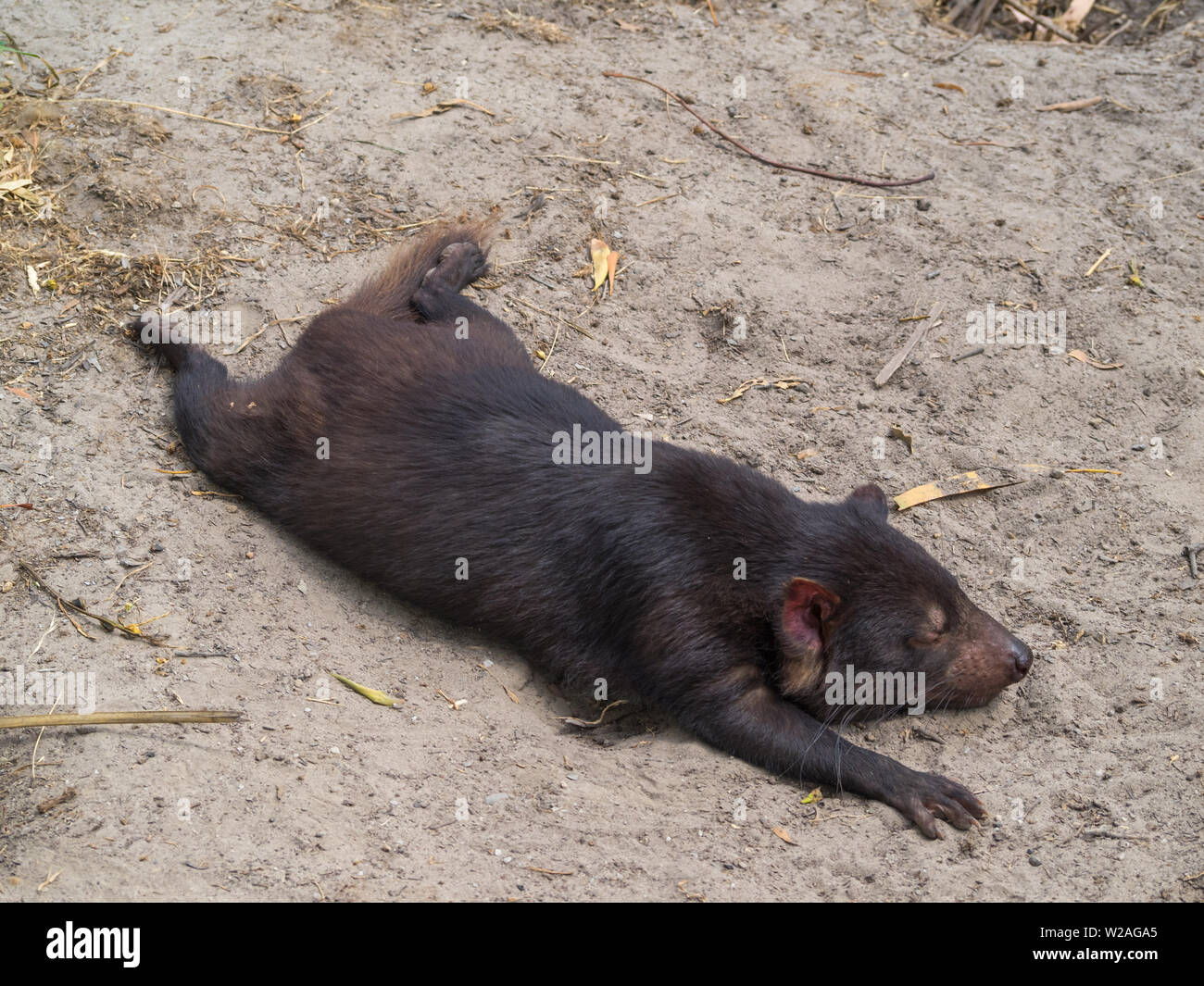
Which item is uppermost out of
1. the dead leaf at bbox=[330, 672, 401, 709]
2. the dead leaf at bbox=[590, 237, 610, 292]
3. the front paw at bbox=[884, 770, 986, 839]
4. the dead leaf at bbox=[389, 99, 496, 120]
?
the dead leaf at bbox=[389, 99, 496, 120]

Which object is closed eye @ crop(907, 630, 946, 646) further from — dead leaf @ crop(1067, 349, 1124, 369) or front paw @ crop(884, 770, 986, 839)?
dead leaf @ crop(1067, 349, 1124, 369)

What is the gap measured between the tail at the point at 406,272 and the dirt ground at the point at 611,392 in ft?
0.98

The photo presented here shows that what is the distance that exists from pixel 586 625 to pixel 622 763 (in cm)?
59

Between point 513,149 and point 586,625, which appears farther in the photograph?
point 513,149

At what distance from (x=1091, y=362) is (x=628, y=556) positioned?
10.7 ft

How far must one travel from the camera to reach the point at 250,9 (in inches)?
290

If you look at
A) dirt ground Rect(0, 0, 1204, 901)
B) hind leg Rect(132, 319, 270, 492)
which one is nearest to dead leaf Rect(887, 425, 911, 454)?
dirt ground Rect(0, 0, 1204, 901)

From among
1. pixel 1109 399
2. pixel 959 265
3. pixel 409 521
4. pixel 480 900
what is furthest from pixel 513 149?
Result: pixel 480 900

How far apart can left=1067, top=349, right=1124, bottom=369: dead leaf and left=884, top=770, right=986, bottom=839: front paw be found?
299 cm

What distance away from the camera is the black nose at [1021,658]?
432 cm

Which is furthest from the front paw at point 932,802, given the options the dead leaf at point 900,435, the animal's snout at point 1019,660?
the dead leaf at point 900,435

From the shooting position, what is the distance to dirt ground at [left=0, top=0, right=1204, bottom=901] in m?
3.57

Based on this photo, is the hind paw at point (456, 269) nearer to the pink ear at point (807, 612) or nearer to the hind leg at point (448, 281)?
the hind leg at point (448, 281)
